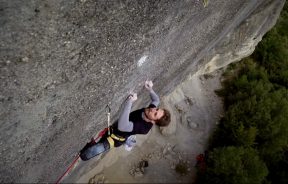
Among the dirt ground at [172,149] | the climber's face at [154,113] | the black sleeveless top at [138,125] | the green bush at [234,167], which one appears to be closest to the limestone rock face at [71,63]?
the black sleeveless top at [138,125]

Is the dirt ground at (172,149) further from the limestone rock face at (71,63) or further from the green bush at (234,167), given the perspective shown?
the limestone rock face at (71,63)

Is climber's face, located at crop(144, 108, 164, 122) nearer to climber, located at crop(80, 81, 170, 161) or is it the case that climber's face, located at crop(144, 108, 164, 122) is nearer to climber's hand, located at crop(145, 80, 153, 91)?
climber, located at crop(80, 81, 170, 161)

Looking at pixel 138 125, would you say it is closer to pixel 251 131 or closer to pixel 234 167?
pixel 234 167

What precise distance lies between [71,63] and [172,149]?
20.9 ft

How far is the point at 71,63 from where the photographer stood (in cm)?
306

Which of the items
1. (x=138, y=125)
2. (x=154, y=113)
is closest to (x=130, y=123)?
(x=138, y=125)

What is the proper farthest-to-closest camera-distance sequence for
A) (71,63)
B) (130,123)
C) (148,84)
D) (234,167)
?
(234,167) < (148,84) < (130,123) < (71,63)

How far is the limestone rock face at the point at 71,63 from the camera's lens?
8.39ft

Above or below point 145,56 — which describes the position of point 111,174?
below

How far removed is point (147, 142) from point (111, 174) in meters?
1.21

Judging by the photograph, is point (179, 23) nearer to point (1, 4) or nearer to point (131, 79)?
point (131, 79)

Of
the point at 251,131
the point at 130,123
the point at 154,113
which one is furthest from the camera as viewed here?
the point at 251,131

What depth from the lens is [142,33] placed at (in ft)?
12.4

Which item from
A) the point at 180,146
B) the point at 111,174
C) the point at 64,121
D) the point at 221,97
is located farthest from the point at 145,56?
the point at 221,97
